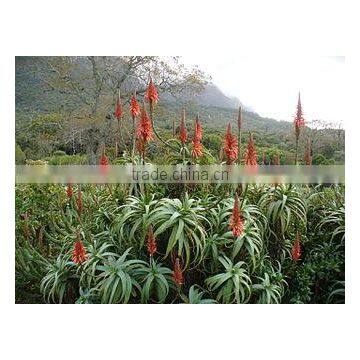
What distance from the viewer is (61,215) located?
3256mm

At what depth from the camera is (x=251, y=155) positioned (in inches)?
122

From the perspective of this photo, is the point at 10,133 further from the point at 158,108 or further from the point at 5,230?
the point at 158,108

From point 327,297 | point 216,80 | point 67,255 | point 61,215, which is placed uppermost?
point 216,80

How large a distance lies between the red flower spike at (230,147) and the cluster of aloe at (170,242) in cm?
18

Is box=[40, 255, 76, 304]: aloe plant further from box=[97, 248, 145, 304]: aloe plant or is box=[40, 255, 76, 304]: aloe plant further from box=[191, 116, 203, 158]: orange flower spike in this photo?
box=[191, 116, 203, 158]: orange flower spike

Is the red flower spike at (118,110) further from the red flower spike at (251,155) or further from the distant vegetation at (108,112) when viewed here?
the red flower spike at (251,155)

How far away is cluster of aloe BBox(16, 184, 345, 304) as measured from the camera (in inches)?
116

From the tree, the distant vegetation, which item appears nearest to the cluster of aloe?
the distant vegetation

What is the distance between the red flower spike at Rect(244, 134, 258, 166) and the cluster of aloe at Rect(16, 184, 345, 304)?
16cm

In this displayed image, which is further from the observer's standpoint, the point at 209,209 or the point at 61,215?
the point at 61,215

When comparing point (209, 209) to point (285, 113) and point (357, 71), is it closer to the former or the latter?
point (285, 113)

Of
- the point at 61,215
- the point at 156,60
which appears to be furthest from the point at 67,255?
the point at 156,60

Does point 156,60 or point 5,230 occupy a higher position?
point 156,60
